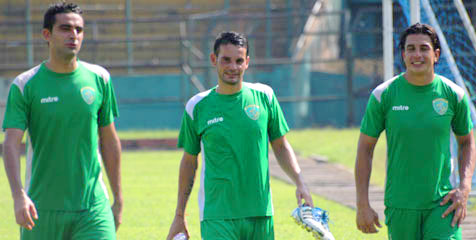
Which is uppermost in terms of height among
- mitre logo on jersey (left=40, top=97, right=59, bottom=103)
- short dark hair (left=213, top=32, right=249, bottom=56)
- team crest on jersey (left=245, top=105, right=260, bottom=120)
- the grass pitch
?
short dark hair (left=213, top=32, right=249, bottom=56)

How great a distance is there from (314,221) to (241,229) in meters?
0.47

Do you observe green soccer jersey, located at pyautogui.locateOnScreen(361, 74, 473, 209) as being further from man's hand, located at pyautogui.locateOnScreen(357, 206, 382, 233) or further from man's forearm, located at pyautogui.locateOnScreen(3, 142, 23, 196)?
man's forearm, located at pyautogui.locateOnScreen(3, 142, 23, 196)

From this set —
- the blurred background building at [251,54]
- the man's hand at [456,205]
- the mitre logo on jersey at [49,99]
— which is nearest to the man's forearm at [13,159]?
the mitre logo on jersey at [49,99]

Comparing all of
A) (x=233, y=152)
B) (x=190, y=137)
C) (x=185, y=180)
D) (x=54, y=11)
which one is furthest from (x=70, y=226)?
(x=54, y=11)

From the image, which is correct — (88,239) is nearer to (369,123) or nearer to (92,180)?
(92,180)

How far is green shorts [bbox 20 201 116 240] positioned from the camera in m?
5.14

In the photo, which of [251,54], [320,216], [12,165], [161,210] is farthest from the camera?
[251,54]

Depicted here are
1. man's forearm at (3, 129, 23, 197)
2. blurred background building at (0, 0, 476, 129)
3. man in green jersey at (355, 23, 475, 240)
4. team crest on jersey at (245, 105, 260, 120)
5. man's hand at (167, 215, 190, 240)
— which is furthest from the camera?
blurred background building at (0, 0, 476, 129)

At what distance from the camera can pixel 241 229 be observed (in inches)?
210

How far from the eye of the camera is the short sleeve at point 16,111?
5.12 meters

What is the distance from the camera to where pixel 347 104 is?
2425cm

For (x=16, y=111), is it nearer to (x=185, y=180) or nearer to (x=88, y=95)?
(x=88, y=95)

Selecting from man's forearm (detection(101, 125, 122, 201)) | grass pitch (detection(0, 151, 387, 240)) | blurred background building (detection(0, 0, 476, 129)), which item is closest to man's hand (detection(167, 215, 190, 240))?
man's forearm (detection(101, 125, 122, 201))

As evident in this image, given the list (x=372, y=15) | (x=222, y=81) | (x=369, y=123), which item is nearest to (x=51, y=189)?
(x=222, y=81)
